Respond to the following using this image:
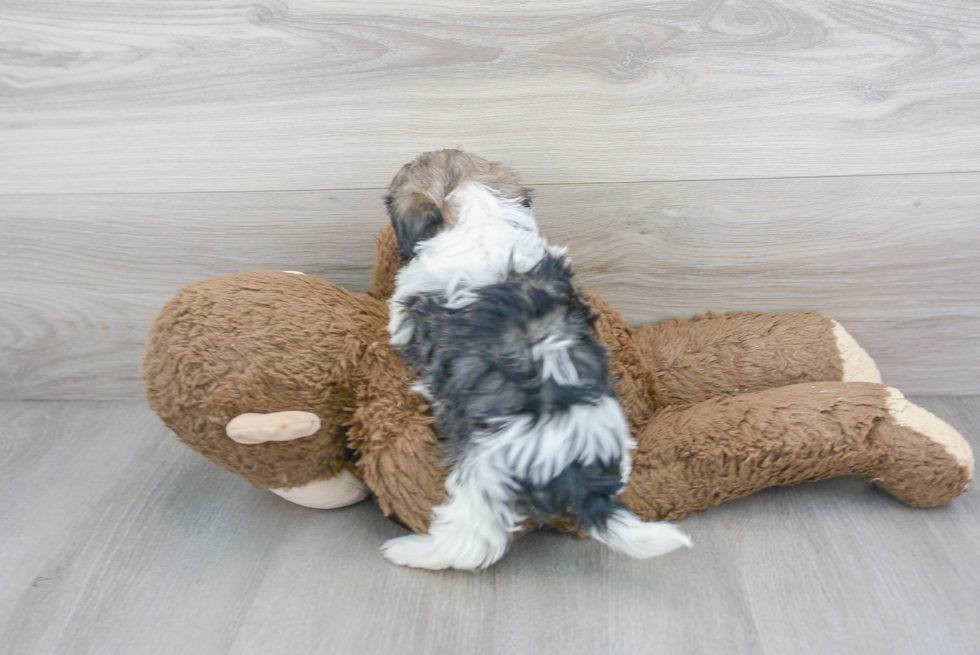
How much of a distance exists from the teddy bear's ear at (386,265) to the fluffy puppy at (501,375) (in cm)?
5

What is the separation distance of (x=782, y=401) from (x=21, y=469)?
3.32 ft

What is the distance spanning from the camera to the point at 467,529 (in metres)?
0.67

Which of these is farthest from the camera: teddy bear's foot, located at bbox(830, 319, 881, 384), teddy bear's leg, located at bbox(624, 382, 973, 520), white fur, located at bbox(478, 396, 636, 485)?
teddy bear's foot, located at bbox(830, 319, 881, 384)

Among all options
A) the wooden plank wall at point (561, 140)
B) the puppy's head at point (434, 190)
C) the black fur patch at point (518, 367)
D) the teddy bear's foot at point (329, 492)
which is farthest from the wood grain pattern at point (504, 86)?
the teddy bear's foot at point (329, 492)

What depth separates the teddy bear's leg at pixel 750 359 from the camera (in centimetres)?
82

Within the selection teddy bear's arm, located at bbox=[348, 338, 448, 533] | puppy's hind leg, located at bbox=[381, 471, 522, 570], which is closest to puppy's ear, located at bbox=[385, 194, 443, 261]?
teddy bear's arm, located at bbox=[348, 338, 448, 533]

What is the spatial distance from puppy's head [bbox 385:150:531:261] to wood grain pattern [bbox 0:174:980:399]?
0.51ft

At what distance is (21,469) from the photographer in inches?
36.2

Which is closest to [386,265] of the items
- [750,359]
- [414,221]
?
[414,221]

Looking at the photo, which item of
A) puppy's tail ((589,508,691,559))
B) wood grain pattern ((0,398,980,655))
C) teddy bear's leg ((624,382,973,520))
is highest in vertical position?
teddy bear's leg ((624,382,973,520))

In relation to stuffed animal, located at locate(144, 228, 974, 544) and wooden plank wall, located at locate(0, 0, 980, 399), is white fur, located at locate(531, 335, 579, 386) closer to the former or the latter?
stuffed animal, located at locate(144, 228, 974, 544)

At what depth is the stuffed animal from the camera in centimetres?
68

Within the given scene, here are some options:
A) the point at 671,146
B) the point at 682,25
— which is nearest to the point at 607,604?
the point at 671,146

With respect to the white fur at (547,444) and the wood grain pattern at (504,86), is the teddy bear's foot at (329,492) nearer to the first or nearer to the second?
the white fur at (547,444)
